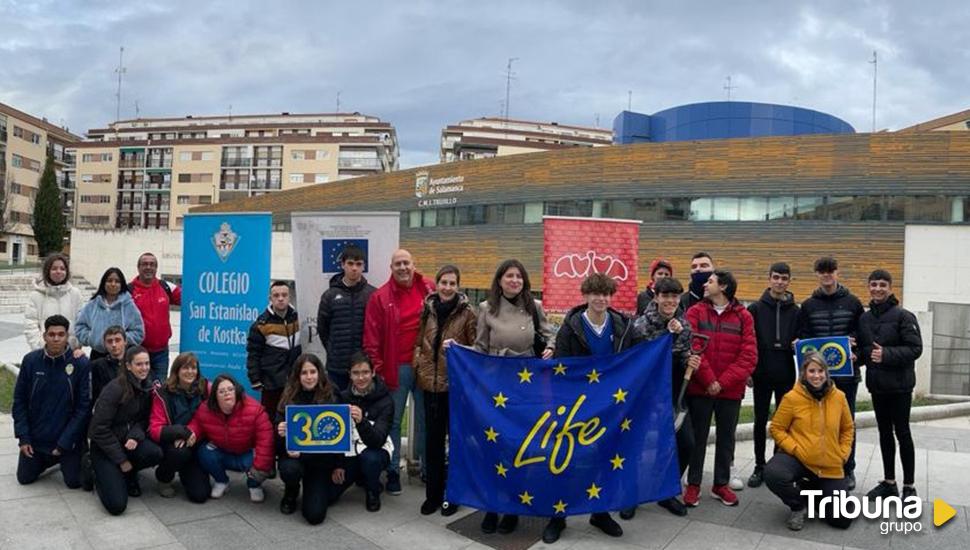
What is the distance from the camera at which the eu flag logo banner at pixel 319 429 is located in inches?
197

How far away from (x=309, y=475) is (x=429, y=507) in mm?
941

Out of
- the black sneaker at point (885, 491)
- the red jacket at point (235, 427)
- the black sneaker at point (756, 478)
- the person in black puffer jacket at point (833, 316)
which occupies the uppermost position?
the person in black puffer jacket at point (833, 316)

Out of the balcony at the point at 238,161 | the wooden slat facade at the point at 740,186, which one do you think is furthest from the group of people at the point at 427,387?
the balcony at the point at 238,161

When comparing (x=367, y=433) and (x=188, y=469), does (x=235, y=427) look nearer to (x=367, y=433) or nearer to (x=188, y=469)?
(x=188, y=469)

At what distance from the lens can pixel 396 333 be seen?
18.5 ft

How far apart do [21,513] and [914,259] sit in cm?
2926

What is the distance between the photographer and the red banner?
8.20m

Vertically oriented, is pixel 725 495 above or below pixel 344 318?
below

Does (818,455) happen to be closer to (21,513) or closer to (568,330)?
(568,330)

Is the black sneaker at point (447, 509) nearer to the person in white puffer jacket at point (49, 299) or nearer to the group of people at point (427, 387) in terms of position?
the group of people at point (427, 387)

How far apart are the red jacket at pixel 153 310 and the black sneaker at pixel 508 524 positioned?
13.7 feet

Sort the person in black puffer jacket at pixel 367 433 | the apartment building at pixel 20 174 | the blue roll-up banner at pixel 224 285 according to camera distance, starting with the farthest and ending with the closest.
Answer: the apartment building at pixel 20 174
the blue roll-up banner at pixel 224 285
the person in black puffer jacket at pixel 367 433

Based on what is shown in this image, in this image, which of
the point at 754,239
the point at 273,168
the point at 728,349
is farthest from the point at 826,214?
the point at 273,168

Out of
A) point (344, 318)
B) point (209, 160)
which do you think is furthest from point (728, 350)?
point (209, 160)
